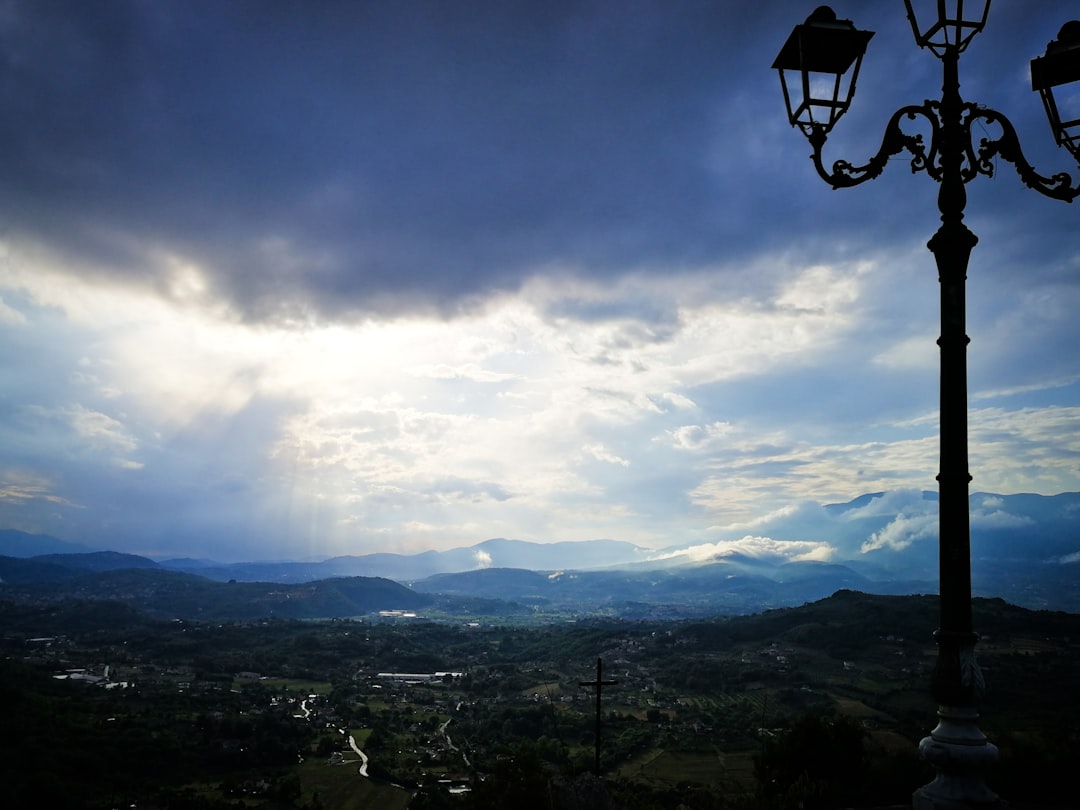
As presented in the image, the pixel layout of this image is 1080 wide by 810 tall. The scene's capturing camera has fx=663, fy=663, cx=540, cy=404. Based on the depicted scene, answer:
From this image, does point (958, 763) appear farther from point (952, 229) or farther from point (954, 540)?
point (952, 229)

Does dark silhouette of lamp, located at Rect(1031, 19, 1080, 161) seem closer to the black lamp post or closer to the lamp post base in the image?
the black lamp post

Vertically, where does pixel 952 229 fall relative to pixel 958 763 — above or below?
above

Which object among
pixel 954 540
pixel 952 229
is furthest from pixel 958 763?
pixel 952 229

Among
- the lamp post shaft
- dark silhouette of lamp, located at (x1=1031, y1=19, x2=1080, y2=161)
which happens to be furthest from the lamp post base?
dark silhouette of lamp, located at (x1=1031, y1=19, x2=1080, y2=161)

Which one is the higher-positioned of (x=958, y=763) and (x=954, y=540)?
(x=954, y=540)

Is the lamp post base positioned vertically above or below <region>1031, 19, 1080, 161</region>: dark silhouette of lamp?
below

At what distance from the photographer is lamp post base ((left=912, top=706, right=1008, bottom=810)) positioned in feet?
15.2

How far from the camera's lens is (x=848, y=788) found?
790 inches

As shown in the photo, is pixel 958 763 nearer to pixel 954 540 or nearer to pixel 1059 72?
pixel 954 540

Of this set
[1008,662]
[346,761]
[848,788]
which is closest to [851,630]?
[1008,662]

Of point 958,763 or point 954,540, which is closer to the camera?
point 958,763

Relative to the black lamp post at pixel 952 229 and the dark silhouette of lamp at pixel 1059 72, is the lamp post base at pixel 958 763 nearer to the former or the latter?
the black lamp post at pixel 952 229

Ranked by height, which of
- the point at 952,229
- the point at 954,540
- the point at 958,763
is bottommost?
the point at 958,763

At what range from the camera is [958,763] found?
184 inches
